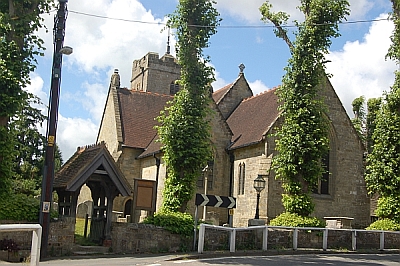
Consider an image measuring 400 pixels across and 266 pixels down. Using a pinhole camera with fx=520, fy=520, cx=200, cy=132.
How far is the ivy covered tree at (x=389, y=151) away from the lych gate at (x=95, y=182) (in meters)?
12.7

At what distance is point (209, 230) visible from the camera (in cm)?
1803

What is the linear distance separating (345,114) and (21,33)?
19565 mm

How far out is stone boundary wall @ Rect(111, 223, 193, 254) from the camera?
58.5ft

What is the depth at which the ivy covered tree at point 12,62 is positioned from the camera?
1722 centimetres

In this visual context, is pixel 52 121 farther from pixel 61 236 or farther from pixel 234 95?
pixel 234 95

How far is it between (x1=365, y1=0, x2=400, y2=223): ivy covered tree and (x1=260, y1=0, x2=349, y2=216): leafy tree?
3.99 m

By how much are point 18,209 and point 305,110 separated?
489 inches

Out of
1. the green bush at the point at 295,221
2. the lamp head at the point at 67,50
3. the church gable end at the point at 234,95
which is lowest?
the green bush at the point at 295,221

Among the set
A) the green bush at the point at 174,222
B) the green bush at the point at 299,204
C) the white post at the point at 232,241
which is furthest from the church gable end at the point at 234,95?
the white post at the point at 232,241

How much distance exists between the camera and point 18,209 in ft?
55.3

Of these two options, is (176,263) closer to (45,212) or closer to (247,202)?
(45,212)

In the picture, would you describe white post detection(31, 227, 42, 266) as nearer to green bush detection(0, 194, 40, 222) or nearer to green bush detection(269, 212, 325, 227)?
green bush detection(0, 194, 40, 222)

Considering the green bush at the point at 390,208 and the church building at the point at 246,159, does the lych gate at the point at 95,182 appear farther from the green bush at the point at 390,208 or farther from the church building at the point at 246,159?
the green bush at the point at 390,208

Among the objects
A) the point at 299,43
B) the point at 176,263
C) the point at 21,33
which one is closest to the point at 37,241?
the point at 176,263
